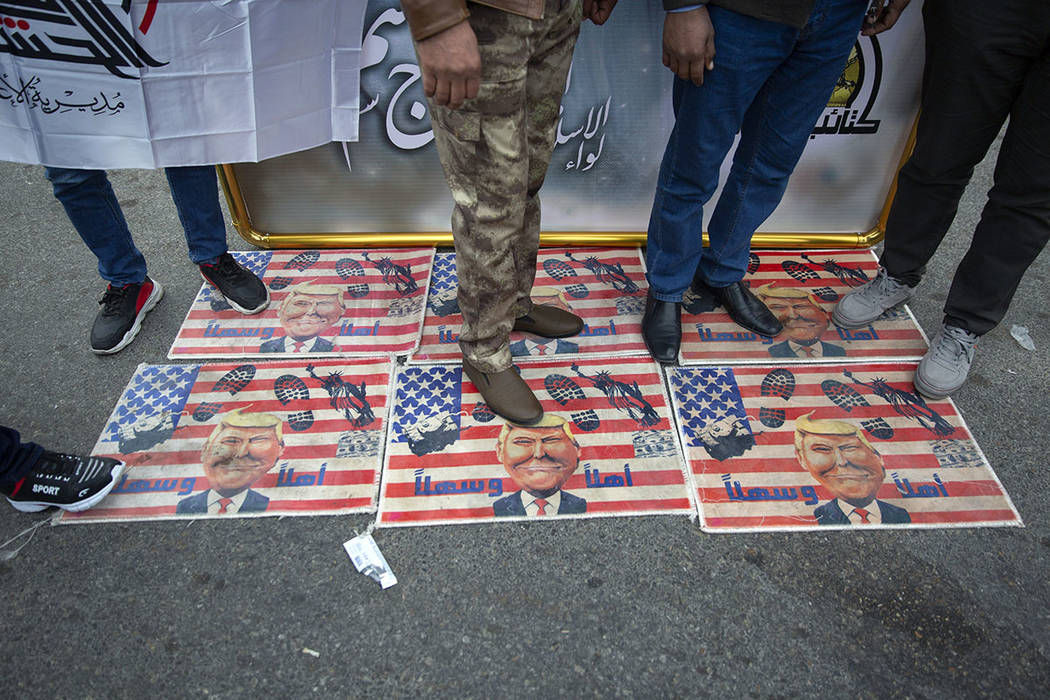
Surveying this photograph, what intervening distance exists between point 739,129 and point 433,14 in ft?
3.33

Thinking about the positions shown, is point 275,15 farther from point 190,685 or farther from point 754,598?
point 754,598

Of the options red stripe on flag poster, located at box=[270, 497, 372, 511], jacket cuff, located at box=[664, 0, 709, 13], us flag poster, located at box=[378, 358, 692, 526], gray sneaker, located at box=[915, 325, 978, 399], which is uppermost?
jacket cuff, located at box=[664, 0, 709, 13]

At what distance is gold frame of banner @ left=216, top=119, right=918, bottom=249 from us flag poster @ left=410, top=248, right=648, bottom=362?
5cm

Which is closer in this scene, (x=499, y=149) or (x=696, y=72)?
(x=499, y=149)

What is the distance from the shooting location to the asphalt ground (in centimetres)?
129

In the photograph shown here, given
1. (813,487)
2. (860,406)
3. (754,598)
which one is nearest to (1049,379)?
(860,406)

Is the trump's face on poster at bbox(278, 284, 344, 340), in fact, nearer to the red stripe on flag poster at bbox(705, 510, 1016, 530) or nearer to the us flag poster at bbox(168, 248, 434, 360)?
the us flag poster at bbox(168, 248, 434, 360)

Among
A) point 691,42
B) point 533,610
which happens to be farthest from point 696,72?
point 533,610

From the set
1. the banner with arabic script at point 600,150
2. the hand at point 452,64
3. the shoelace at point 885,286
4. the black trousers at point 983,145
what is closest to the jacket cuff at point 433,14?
the hand at point 452,64

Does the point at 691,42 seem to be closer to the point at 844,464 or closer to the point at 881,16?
the point at 881,16

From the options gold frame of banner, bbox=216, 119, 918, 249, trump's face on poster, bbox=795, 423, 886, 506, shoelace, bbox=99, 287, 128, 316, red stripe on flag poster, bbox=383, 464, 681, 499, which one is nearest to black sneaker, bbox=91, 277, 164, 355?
shoelace, bbox=99, 287, 128, 316

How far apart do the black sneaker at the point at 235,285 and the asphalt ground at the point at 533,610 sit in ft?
2.67

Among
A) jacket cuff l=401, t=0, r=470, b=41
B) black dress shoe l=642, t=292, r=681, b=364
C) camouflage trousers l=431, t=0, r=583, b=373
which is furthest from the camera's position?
black dress shoe l=642, t=292, r=681, b=364

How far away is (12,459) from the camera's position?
1.47 meters
